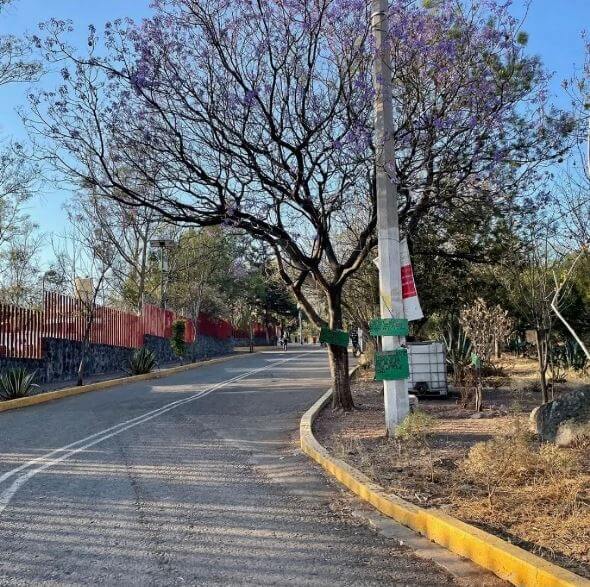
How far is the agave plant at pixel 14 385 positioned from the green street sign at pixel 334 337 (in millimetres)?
8868

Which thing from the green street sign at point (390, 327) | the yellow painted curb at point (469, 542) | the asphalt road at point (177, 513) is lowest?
the asphalt road at point (177, 513)

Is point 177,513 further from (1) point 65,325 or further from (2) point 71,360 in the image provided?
(1) point 65,325

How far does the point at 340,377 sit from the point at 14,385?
8995 mm

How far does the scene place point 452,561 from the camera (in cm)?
473

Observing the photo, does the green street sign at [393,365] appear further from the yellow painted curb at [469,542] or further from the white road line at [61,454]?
the white road line at [61,454]

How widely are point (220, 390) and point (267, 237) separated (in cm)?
770

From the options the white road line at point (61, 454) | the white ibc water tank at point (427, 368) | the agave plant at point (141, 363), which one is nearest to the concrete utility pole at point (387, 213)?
the white road line at point (61, 454)

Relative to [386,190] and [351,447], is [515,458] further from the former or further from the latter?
[386,190]

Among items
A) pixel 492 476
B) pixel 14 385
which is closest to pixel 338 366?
pixel 492 476

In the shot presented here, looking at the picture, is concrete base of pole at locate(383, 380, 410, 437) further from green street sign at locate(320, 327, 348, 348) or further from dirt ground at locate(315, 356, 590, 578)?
green street sign at locate(320, 327, 348, 348)

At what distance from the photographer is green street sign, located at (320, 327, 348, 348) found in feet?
40.6

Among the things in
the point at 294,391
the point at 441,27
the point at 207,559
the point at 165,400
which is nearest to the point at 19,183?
the point at 165,400

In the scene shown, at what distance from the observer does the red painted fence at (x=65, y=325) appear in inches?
766

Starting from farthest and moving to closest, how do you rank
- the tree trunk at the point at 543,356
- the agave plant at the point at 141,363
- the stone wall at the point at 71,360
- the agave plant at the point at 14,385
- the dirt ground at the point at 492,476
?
the agave plant at the point at 141,363 → the stone wall at the point at 71,360 → the agave plant at the point at 14,385 → the tree trunk at the point at 543,356 → the dirt ground at the point at 492,476
